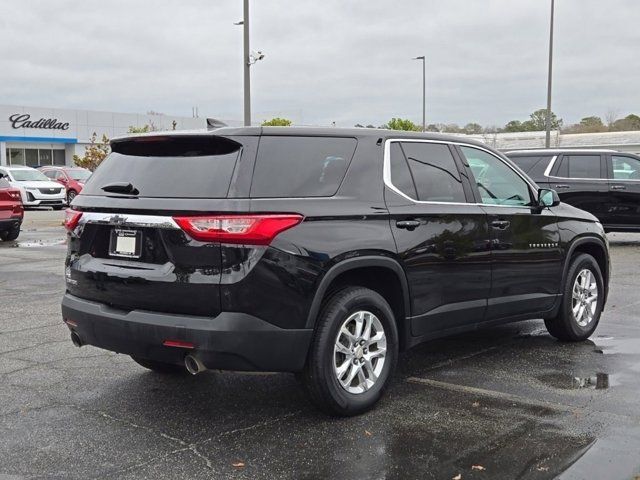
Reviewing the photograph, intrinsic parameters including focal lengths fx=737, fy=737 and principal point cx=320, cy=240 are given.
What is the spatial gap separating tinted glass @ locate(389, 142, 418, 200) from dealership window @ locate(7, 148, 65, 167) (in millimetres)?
53267

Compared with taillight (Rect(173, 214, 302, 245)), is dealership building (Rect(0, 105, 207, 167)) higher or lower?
higher

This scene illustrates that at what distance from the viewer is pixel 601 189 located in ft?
45.6

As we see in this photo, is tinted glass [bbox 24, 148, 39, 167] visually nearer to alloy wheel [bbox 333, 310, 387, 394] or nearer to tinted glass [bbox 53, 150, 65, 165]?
tinted glass [bbox 53, 150, 65, 165]

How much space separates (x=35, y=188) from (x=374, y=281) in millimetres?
24806

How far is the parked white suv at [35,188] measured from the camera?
2694 cm

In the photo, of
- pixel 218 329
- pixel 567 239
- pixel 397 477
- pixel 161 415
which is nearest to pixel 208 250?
pixel 218 329

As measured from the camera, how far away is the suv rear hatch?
409 centimetres

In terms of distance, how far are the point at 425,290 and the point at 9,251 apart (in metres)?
11.0

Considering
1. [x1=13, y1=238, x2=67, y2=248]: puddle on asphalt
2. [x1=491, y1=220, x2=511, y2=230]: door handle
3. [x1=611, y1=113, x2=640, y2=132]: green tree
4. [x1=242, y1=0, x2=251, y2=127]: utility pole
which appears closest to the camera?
[x1=491, y1=220, x2=511, y2=230]: door handle

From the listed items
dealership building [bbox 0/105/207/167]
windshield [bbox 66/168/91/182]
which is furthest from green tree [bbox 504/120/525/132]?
windshield [bbox 66/168/91/182]

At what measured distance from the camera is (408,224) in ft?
15.9

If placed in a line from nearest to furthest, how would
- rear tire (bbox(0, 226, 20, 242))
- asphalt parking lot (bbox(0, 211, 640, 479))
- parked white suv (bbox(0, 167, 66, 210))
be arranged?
asphalt parking lot (bbox(0, 211, 640, 479)), rear tire (bbox(0, 226, 20, 242)), parked white suv (bbox(0, 167, 66, 210))

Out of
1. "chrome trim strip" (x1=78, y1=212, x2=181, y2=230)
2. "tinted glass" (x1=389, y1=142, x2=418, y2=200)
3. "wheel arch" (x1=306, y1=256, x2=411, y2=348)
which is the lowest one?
"wheel arch" (x1=306, y1=256, x2=411, y2=348)

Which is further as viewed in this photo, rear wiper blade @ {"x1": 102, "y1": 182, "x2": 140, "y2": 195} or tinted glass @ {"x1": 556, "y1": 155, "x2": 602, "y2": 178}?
tinted glass @ {"x1": 556, "y1": 155, "x2": 602, "y2": 178}
